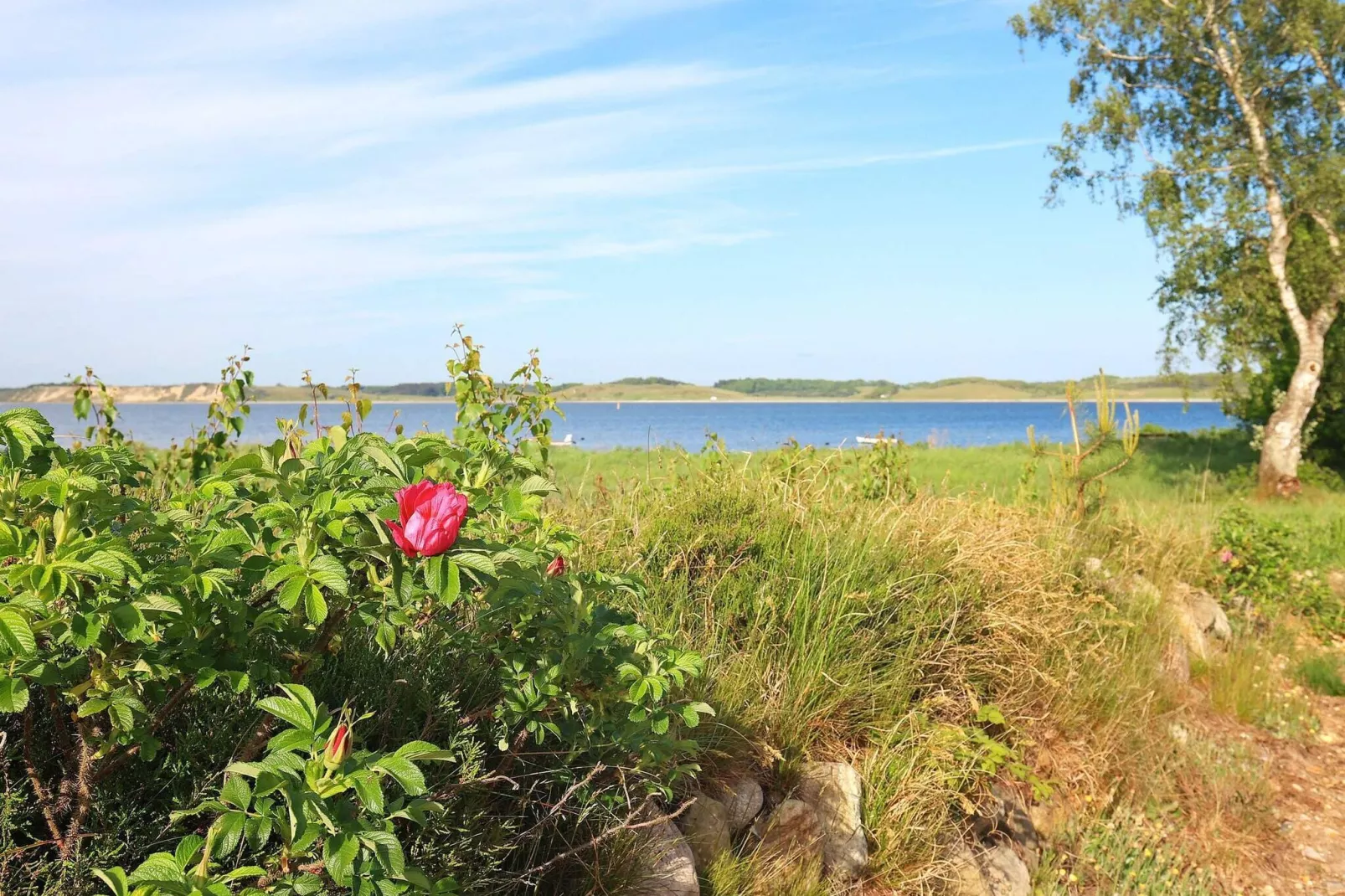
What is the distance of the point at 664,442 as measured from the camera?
7.11 meters

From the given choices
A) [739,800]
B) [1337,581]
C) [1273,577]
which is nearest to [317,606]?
[739,800]

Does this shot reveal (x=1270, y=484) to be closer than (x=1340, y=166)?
No

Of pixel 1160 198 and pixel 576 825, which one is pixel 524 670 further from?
pixel 1160 198

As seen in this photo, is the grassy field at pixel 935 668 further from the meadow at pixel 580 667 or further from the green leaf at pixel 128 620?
the green leaf at pixel 128 620

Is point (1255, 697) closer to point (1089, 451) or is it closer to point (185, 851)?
point (1089, 451)

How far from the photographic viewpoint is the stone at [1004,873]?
4184mm

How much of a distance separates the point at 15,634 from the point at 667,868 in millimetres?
2082

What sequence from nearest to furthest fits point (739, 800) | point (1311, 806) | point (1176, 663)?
point (739, 800), point (1311, 806), point (1176, 663)

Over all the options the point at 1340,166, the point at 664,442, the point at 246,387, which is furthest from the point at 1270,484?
the point at 246,387

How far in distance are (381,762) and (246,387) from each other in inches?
138

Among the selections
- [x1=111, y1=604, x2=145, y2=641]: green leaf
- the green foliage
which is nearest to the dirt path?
the green foliage

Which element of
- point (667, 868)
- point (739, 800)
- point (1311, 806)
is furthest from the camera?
point (1311, 806)

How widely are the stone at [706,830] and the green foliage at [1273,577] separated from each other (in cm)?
685

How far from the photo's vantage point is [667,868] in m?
3.00
